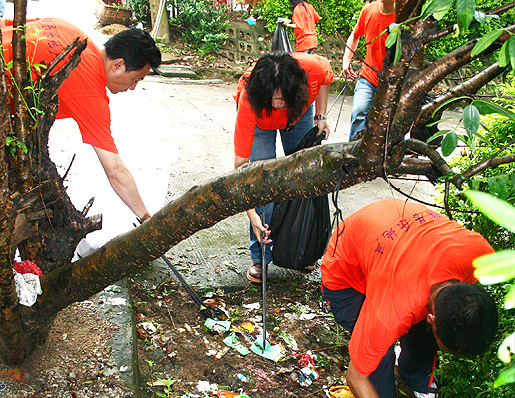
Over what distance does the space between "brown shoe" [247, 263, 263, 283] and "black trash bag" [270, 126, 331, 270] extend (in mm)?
160

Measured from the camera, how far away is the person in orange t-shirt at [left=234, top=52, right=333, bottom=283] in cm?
276

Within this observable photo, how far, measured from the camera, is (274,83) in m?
2.73

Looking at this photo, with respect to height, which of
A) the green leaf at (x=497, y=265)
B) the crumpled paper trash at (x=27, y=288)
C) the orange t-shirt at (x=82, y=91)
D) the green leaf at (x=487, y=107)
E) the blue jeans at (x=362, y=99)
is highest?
the green leaf at (x=487, y=107)

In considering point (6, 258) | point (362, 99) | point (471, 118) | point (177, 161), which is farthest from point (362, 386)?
point (177, 161)

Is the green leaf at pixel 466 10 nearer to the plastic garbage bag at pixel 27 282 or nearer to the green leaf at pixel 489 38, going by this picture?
the green leaf at pixel 489 38

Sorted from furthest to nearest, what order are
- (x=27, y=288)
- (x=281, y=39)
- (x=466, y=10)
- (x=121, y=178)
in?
1. (x=281, y=39)
2. (x=121, y=178)
3. (x=27, y=288)
4. (x=466, y=10)

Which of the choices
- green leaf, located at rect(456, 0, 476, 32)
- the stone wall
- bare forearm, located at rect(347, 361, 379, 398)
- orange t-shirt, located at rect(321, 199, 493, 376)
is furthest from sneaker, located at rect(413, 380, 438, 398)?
the stone wall

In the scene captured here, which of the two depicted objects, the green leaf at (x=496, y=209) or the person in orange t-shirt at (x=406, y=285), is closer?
the green leaf at (x=496, y=209)

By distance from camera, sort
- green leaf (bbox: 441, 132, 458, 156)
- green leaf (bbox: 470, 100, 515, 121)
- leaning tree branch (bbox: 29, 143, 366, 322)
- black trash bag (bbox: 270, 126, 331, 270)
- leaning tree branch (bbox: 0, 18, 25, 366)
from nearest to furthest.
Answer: green leaf (bbox: 470, 100, 515, 121) → green leaf (bbox: 441, 132, 458, 156) → leaning tree branch (bbox: 29, 143, 366, 322) → leaning tree branch (bbox: 0, 18, 25, 366) → black trash bag (bbox: 270, 126, 331, 270)

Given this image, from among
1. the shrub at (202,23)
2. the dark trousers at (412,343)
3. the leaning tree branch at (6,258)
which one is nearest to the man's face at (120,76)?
the leaning tree branch at (6,258)

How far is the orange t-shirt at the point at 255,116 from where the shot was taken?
295cm

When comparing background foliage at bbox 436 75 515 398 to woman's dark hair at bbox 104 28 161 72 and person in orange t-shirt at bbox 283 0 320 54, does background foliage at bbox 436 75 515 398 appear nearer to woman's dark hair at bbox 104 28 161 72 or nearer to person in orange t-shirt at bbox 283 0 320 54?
woman's dark hair at bbox 104 28 161 72

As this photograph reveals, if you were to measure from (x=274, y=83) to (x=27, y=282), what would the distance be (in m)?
1.71

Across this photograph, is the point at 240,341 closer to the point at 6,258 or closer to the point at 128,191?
the point at 128,191
